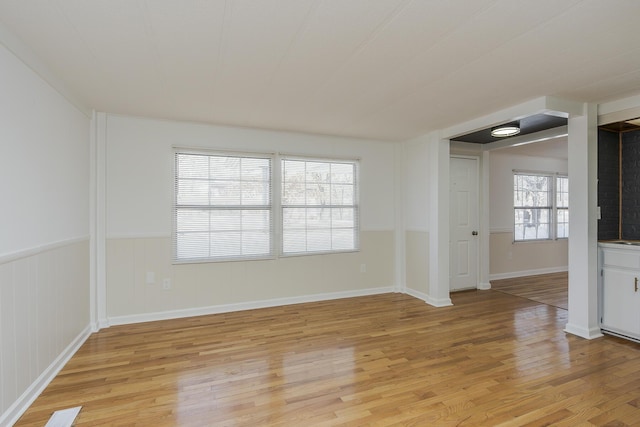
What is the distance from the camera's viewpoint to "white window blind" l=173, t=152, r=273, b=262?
12.6ft

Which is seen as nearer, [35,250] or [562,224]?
[35,250]

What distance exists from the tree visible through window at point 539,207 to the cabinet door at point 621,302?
2.95 m

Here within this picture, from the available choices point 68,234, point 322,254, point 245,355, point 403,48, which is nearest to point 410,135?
point 322,254

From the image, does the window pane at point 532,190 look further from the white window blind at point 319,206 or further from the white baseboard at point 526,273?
the white window blind at point 319,206

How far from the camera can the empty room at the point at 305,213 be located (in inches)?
→ 74.7

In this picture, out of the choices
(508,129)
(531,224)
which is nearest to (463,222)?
(508,129)

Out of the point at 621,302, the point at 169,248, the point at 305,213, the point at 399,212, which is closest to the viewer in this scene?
the point at 621,302

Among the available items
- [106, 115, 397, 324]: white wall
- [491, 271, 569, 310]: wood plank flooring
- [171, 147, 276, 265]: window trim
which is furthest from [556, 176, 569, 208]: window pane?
[171, 147, 276, 265]: window trim

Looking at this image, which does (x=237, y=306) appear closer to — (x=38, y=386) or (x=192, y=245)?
(x=192, y=245)

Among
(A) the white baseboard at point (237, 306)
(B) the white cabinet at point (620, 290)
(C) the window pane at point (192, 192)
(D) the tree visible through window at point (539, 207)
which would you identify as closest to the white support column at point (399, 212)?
(A) the white baseboard at point (237, 306)

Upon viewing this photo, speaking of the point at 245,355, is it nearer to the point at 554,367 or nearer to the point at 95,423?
the point at 95,423

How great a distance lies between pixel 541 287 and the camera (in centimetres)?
525

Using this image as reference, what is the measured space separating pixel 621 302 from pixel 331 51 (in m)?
3.62

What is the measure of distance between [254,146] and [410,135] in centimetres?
219
